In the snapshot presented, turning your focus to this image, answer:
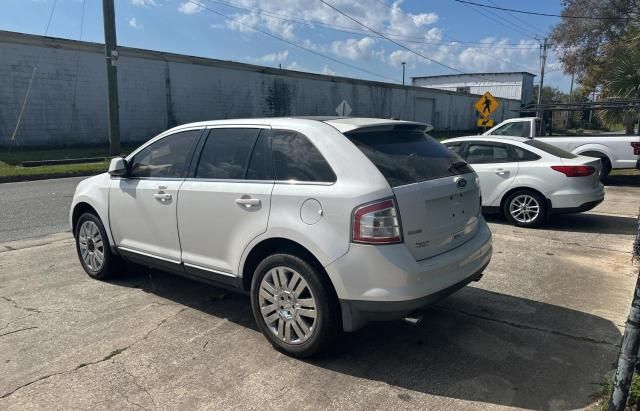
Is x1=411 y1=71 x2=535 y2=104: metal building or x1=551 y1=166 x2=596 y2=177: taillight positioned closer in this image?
x1=551 y1=166 x2=596 y2=177: taillight

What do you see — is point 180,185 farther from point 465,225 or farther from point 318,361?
point 465,225

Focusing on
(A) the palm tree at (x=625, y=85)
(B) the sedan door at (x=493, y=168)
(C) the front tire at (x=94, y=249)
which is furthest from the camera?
(A) the palm tree at (x=625, y=85)

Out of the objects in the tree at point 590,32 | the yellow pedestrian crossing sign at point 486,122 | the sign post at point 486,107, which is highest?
the tree at point 590,32

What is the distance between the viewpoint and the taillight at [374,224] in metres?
3.22

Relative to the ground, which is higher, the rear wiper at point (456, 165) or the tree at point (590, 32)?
the tree at point (590, 32)

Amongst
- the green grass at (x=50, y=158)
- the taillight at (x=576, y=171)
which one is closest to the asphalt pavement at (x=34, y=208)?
the green grass at (x=50, y=158)

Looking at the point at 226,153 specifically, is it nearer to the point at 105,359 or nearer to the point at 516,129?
the point at 105,359

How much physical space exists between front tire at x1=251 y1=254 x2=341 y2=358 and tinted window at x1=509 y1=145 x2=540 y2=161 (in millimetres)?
5829

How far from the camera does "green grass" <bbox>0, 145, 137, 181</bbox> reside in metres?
14.8

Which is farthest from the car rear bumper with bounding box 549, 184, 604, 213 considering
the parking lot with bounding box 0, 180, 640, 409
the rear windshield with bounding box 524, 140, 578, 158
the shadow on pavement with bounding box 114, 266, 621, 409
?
the shadow on pavement with bounding box 114, 266, 621, 409

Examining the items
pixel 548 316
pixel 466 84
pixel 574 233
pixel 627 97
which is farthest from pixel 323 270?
pixel 466 84

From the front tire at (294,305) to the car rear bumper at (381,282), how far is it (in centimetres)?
12

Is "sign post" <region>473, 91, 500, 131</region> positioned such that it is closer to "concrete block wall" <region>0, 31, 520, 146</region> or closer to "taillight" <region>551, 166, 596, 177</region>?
"taillight" <region>551, 166, 596, 177</region>

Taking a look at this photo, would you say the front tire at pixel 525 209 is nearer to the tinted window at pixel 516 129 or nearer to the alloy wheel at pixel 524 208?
the alloy wheel at pixel 524 208
